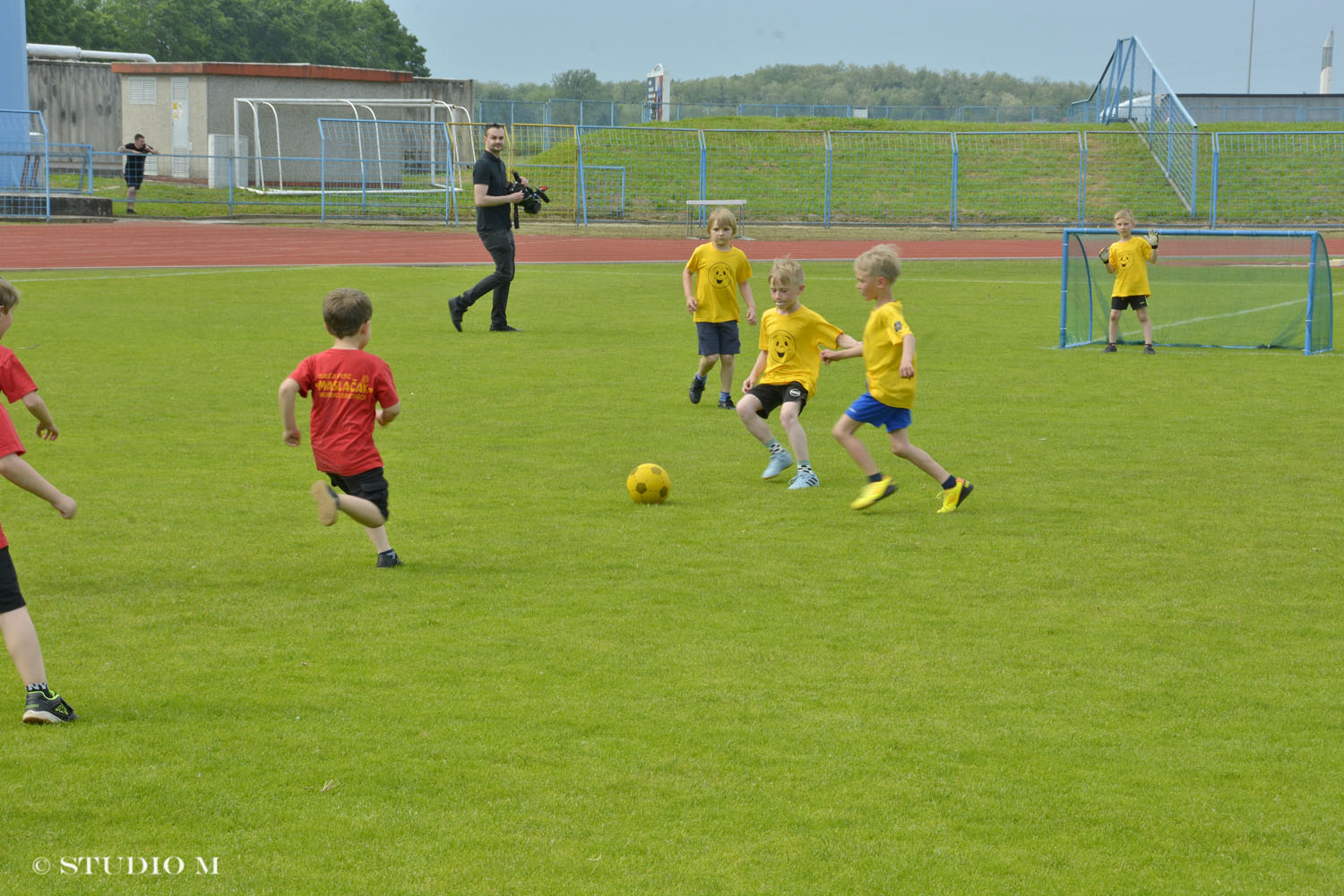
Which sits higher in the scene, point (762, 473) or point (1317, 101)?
point (1317, 101)

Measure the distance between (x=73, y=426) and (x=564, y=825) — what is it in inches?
303

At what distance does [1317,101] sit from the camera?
57500mm

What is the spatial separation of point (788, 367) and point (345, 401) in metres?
3.48

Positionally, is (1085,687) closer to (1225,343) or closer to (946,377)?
(946,377)

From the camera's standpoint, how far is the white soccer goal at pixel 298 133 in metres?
41.2

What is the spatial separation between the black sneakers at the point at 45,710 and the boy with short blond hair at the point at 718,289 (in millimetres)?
7195

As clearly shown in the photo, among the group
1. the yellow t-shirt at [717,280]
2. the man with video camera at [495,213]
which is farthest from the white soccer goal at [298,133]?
the yellow t-shirt at [717,280]

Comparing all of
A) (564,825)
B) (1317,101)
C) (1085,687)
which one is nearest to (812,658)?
(1085,687)

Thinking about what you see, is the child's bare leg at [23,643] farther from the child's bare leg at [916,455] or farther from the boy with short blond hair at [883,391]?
the child's bare leg at [916,455]

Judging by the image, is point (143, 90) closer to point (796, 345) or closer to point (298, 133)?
point (298, 133)

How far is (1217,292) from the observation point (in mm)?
18547

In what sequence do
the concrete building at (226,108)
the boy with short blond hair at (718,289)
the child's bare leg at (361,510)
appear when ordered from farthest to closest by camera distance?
1. the concrete building at (226,108)
2. the boy with short blond hair at (718,289)
3. the child's bare leg at (361,510)

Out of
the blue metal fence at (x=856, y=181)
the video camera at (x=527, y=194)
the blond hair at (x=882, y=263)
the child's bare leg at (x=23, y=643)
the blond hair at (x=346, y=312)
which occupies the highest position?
the blue metal fence at (x=856, y=181)

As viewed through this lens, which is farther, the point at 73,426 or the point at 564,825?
the point at 73,426
